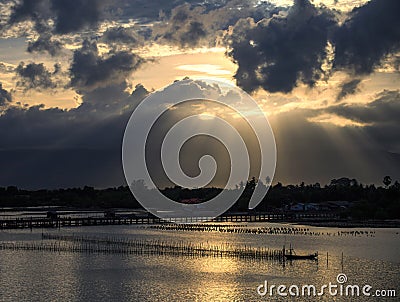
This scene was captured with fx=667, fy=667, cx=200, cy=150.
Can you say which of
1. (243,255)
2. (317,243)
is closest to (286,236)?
(317,243)

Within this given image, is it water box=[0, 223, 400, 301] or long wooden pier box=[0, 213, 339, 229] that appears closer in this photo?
water box=[0, 223, 400, 301]

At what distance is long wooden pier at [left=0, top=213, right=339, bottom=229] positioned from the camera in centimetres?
12441

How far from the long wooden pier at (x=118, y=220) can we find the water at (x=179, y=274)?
40569 mm

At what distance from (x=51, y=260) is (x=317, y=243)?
38.2m

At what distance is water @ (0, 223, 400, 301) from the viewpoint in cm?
5486

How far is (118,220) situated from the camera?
138125 millimetres

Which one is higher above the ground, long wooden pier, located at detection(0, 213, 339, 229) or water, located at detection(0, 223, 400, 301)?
long wooden pier, located at detection(0, 213, 339, 229)

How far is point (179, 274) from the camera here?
6512 cm

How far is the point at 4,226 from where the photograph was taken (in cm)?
12081

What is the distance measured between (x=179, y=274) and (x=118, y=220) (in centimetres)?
7454

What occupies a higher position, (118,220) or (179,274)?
(118,220)

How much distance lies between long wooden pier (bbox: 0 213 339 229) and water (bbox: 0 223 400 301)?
4057 centimetres

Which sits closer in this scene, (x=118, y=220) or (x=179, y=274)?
(x=179, y=274)

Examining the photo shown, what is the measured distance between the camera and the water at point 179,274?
180ft
